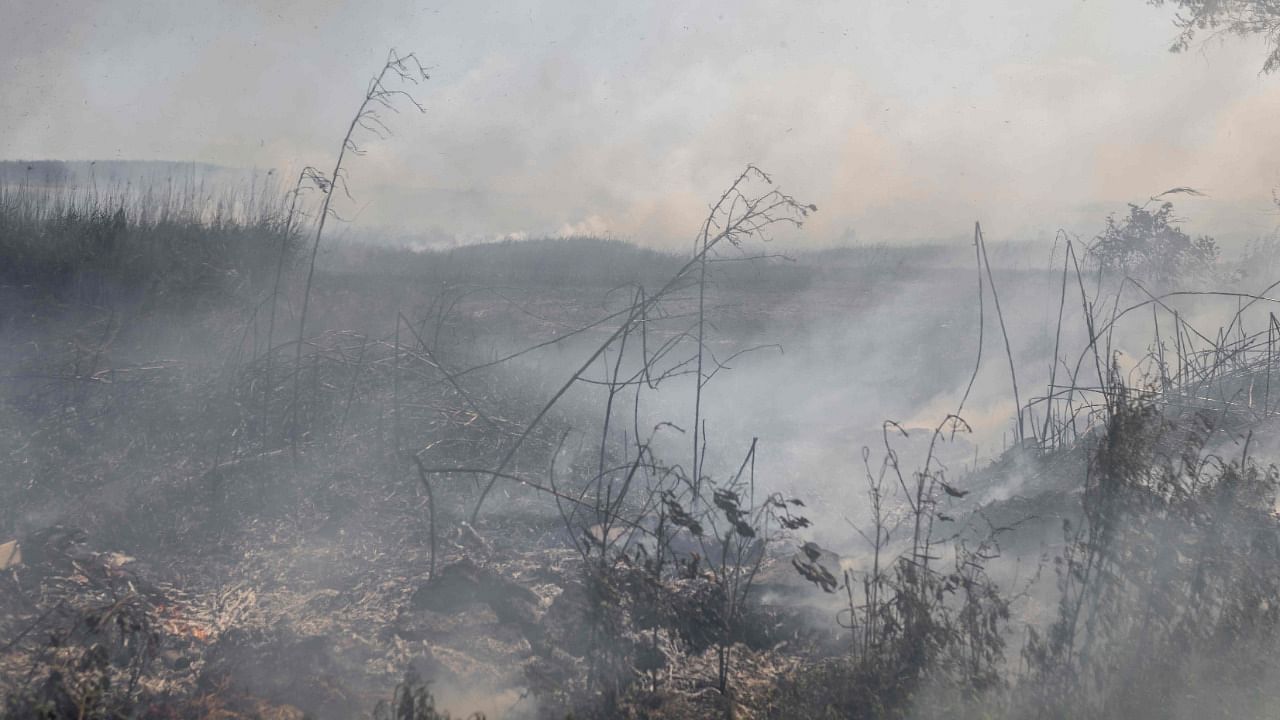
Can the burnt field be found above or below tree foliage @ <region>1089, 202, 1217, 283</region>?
below

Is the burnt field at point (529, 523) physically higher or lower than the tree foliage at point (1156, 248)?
lower

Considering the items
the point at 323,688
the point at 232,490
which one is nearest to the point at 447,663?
the point at 323,688

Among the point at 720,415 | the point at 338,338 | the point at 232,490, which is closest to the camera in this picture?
the point at 232,490

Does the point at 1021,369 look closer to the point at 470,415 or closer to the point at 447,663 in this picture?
the point at 470,415

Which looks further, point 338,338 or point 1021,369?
point 1021,369

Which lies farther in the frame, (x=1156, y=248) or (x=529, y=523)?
(x=1156, y=248)

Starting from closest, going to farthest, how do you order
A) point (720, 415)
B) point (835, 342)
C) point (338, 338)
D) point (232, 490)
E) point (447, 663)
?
point (447, 663), point (232, 490), point (338, 338), point (720, 415), point (835, 342)

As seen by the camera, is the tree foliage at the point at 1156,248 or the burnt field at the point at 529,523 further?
the tree foliage at the point at 1156,248

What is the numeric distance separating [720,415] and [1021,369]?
5.58 metres

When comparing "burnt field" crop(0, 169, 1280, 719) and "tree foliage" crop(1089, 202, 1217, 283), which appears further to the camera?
"tree foliage" crop(1089, 202, 1217, 283)

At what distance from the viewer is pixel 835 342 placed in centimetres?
1238

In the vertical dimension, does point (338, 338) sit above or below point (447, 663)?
above

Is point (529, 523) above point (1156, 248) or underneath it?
underneath

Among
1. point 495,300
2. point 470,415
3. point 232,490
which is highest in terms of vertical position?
point 495,300
